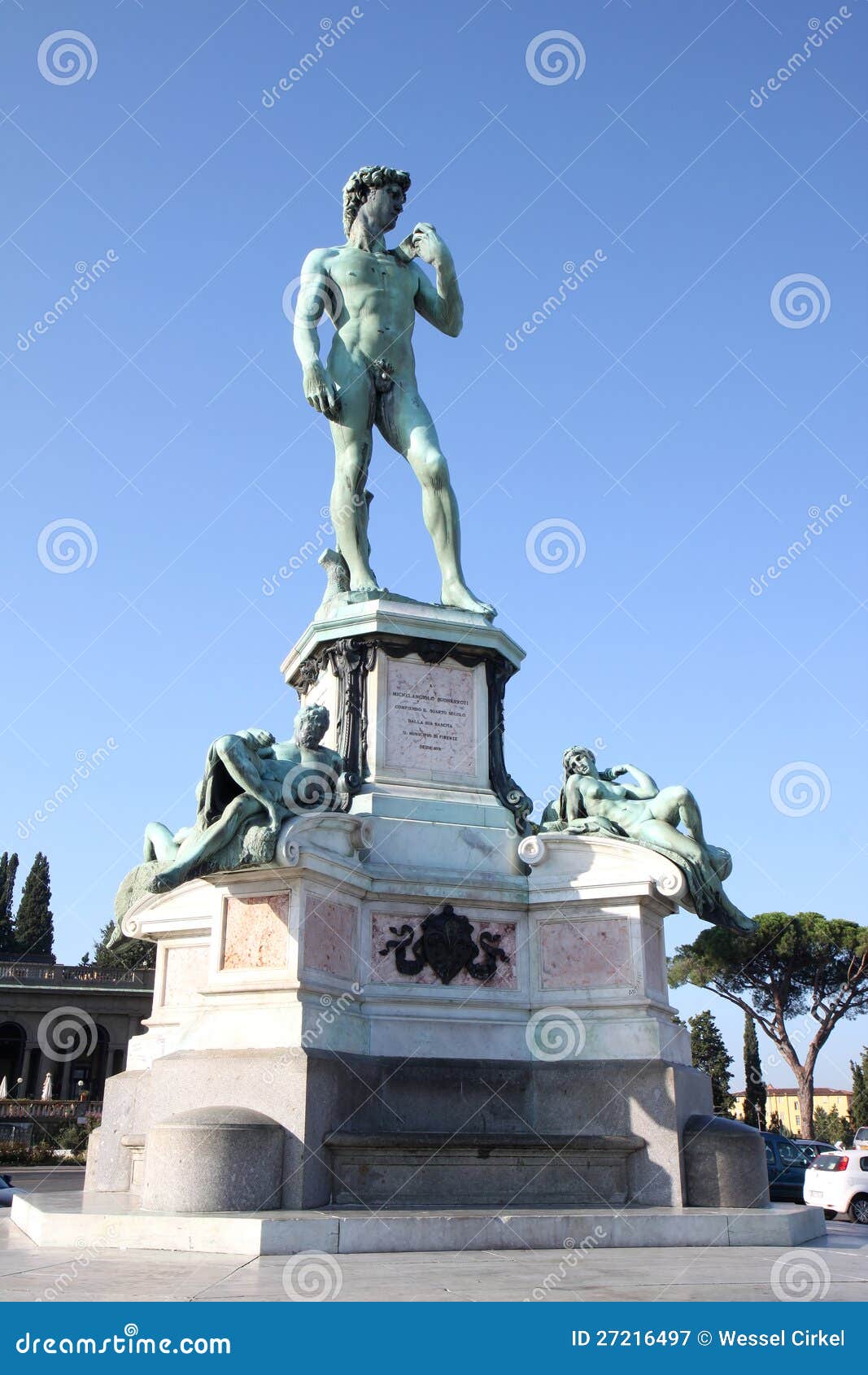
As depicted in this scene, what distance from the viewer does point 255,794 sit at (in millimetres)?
10039

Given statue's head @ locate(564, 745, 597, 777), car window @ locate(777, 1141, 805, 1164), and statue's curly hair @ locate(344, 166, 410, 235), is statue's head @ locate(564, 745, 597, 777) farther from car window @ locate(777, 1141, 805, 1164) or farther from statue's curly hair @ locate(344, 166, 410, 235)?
car window @ locate(777, 1141, 805, 1164)

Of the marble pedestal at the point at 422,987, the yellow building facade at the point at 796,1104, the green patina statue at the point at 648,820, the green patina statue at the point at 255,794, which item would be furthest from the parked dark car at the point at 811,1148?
the yellow building facade at the point at 796,1104

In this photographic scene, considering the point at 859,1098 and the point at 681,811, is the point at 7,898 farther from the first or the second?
the point at 681,811

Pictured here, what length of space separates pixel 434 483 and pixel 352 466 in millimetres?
979

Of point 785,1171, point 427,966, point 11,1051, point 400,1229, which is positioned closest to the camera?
point 400,1229

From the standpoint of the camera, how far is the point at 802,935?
47875mm

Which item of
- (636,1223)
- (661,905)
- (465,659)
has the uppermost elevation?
(465,659)

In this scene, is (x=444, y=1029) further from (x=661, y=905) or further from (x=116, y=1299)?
(x=116, y=1299)

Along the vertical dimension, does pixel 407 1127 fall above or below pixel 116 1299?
above

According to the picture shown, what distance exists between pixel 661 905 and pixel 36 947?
68.3 m

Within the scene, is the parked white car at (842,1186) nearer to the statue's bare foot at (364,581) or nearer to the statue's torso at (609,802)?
the statue's torso at (609,802)

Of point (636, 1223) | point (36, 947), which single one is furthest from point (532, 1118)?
point (36, 947)

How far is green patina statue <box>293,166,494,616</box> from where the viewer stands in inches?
535

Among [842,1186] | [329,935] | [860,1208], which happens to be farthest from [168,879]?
[860,1208]
